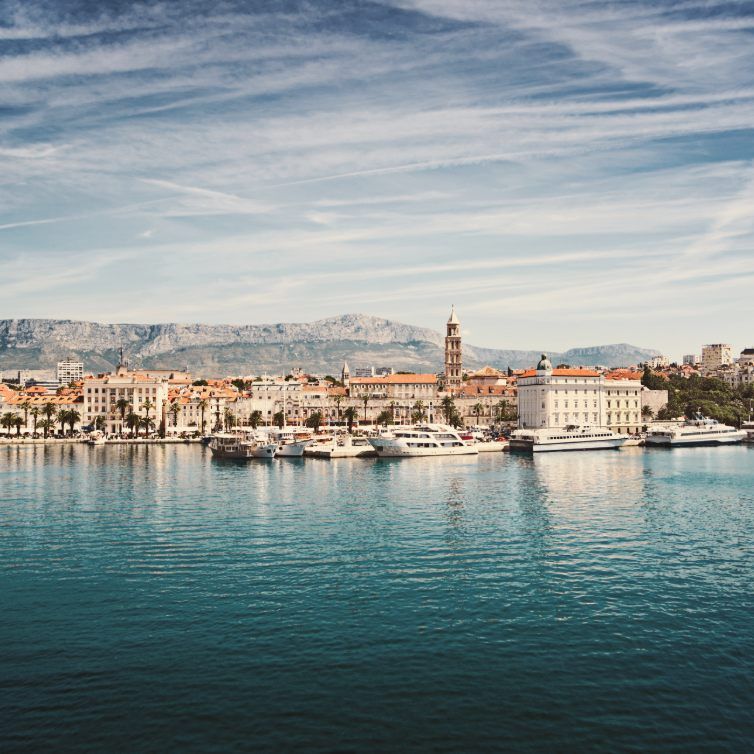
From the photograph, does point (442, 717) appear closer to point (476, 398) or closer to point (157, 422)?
point (157, 422)

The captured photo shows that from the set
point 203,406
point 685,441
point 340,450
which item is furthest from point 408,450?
point 203,406

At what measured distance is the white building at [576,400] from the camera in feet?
500

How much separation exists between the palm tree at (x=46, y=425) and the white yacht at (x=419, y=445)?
76214mm

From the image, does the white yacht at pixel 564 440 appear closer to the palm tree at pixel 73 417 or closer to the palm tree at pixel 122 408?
the palm tree at pixel 122 408

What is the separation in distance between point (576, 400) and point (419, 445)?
6095cm

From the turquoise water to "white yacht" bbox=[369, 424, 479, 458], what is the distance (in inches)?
2021

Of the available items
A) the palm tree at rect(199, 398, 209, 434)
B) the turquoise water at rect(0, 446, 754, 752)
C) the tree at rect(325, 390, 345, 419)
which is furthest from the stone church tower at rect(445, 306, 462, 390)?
the turquoise water at rect(0, 446, 754, 752)

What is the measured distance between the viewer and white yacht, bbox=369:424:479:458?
337 ft

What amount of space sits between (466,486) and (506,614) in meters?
39.2

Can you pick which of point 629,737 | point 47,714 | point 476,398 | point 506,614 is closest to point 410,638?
point 506,614

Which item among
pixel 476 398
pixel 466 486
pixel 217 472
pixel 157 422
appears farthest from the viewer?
pixel 476 398

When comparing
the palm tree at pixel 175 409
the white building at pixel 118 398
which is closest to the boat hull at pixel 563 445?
the palm tree at pixel 175 409

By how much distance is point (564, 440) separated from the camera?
111562mm

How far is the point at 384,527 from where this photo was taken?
143ft
